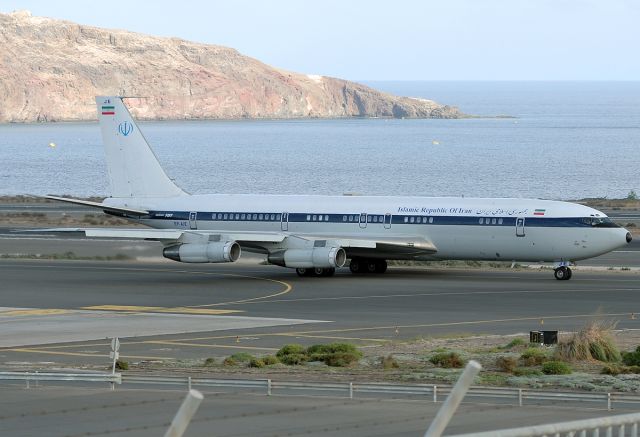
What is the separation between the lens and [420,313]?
4941 centimetres

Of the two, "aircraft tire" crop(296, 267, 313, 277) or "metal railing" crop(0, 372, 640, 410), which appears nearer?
"metal railing" crop(0, 372, 640, 410)

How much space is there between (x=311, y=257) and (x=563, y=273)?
37.2ft

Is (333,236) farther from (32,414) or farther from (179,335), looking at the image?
(32,414)

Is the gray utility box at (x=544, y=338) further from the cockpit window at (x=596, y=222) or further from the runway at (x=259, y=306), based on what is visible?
the cockpit window at (x=596, y=222)

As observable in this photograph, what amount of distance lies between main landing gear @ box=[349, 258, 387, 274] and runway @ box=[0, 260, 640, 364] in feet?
3.08

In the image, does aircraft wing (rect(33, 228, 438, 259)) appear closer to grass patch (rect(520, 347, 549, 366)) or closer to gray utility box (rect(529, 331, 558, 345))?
gray utility box (rect(529, 331, 558, 345))

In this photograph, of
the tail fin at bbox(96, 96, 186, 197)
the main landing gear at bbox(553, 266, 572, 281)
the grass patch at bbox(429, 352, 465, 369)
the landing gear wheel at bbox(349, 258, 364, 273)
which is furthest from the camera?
the tail fin at bbox(96, 96, 186, 197)

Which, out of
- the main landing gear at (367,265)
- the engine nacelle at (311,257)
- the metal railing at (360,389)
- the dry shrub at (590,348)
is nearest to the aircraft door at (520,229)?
the main landing gear at (367,265)

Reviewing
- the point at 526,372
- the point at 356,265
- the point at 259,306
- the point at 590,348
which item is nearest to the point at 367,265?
the point at 356,265

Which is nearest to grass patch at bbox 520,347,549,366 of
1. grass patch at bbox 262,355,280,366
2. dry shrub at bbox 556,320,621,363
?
dry shrub at bbox 556,320,621,363

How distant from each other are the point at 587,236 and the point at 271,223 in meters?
15.1

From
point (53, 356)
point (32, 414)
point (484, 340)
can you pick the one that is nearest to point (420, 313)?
point (484, 340)

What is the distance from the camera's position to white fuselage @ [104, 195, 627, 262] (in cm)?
5966

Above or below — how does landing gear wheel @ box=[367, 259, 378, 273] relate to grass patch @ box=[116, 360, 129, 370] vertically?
above
